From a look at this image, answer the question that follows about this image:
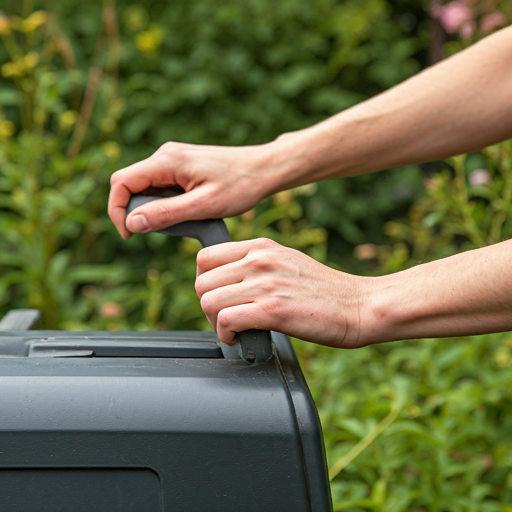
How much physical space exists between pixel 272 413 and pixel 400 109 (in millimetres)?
765

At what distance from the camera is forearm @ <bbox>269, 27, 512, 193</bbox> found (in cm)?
122

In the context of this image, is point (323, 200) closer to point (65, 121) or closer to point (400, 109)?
point (65, 121)

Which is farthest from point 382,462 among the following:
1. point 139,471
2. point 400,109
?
point 139,471

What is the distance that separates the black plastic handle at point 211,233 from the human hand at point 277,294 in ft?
0.09

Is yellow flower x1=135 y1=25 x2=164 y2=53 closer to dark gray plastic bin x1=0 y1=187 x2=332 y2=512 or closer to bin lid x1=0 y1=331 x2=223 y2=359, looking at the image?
bin lid x1=0 y1=331 x2=223 y2=359

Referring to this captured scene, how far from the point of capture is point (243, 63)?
124 inches

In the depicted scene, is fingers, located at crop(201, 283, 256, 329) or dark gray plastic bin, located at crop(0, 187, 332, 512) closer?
dark gray plastic bin, located at crop(0, 187, 332, 512)

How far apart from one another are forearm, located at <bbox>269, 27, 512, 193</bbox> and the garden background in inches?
32.0

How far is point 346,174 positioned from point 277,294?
1.90ft

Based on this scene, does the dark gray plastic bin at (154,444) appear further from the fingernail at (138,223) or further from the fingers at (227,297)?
the fingernail at (138,223)

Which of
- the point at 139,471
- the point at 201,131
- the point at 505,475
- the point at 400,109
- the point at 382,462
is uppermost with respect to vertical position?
the point at 400,109

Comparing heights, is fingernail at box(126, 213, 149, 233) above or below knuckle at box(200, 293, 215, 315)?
above

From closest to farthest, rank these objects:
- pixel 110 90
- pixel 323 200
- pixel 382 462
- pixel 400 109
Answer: pixel 400 109 < pixel 382 462 < pixel 110 90 < pixel 323 200

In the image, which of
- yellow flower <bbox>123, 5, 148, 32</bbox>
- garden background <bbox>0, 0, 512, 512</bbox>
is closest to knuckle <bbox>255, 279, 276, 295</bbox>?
garden background <bbox>0, 0, 512, 512</bbox>
